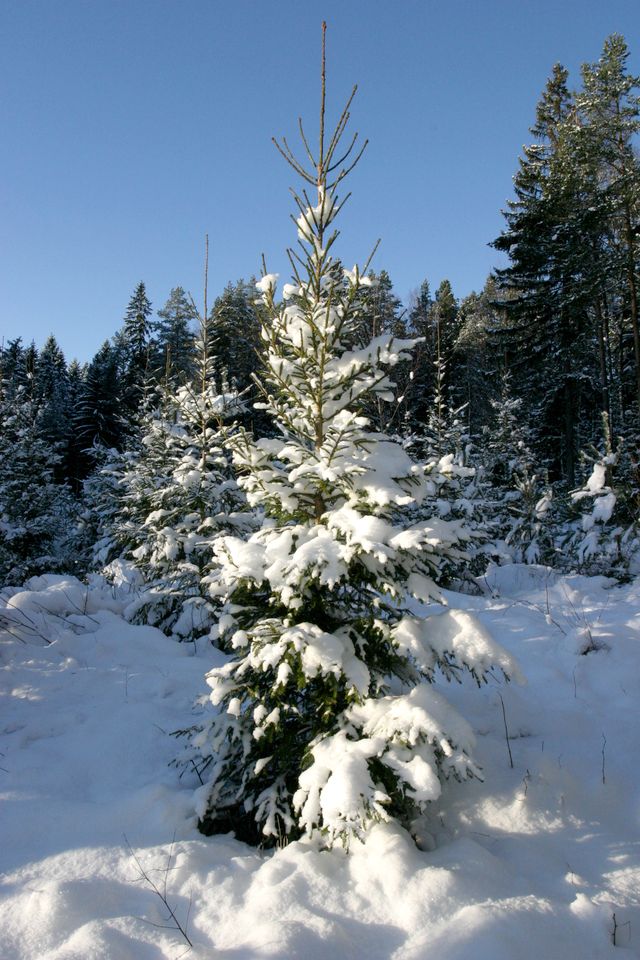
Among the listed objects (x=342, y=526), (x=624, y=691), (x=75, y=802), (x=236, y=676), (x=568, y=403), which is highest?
(x=568, y=403)

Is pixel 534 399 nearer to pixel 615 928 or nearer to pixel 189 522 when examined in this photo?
pixel 189 522

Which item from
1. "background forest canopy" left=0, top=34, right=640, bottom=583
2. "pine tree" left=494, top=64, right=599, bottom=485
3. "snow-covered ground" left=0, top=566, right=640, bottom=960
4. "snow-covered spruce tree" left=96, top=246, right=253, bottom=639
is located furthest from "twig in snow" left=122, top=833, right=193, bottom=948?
"pine tree" left=494, top=64, right=599, bottom=485

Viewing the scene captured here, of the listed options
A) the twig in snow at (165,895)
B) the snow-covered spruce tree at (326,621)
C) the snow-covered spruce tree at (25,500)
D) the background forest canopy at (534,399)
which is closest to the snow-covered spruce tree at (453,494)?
the background forest canopy at (534,399)

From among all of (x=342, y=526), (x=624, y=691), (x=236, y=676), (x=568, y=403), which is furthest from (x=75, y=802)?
(x=568, y=403)

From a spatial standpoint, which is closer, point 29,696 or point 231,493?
point 29,696

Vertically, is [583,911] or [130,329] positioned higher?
[130,329]

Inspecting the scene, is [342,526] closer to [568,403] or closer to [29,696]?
[29,696]

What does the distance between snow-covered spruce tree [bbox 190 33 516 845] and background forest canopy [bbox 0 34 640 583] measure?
515cm

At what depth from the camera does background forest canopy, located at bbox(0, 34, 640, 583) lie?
34.6ft

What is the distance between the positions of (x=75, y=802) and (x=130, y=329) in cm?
4717

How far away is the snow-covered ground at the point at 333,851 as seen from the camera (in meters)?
2.52

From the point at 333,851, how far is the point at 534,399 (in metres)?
26.7

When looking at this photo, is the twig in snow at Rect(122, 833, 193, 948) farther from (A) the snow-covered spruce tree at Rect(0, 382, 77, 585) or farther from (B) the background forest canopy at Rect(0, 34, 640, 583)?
(A) the snow-covered spruce tree at Rect(0, 382, 77, 585)

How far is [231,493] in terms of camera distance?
8.80 metres
